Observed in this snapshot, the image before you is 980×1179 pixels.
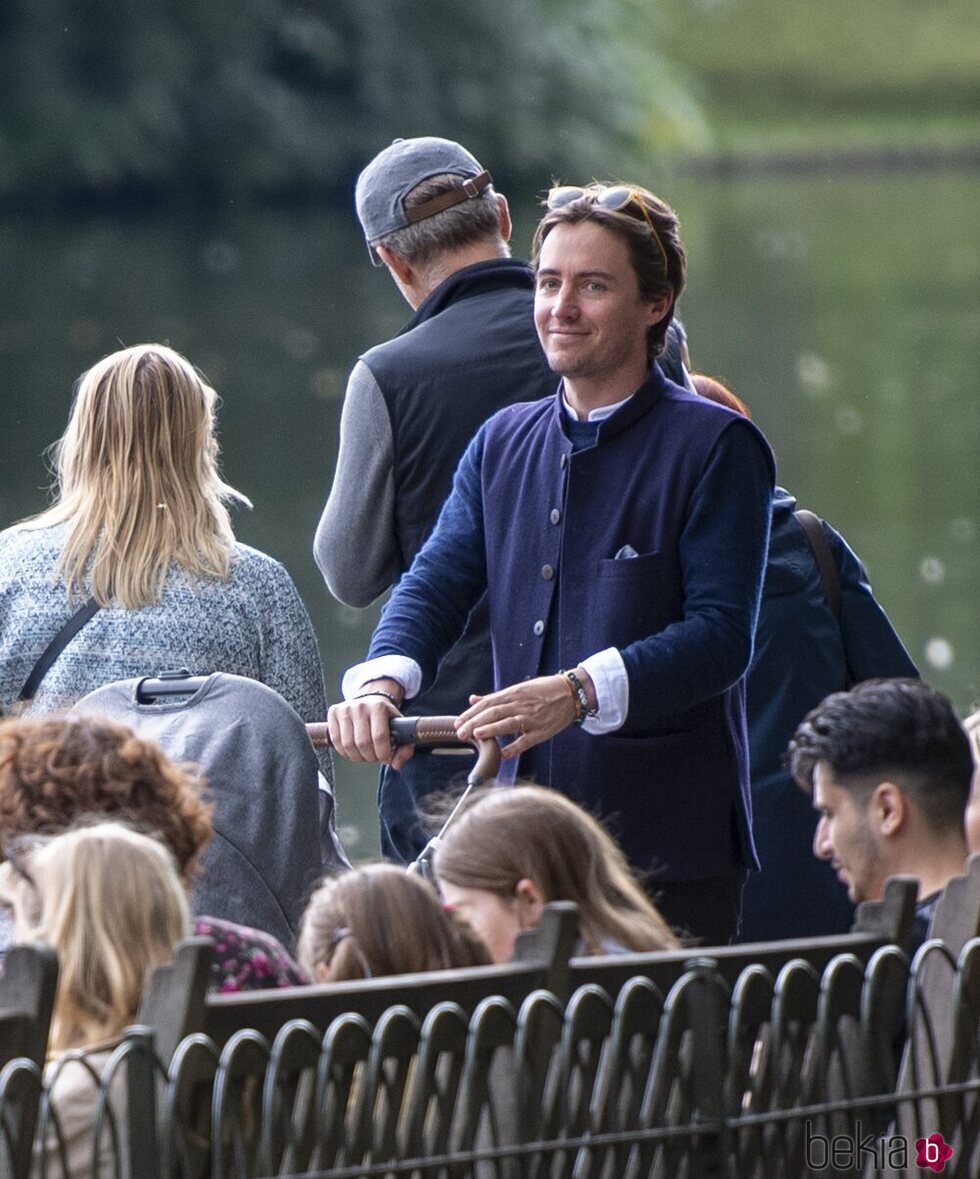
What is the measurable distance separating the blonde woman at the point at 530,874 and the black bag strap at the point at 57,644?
98 cm

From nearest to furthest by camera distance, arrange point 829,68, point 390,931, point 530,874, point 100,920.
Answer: point 100,920 < point 390,931 < point 530,874 < point 829,68

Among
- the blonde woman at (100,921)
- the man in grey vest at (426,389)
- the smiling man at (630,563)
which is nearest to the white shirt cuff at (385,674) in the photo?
the smiling man at (630,563)

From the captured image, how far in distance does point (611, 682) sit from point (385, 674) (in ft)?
1.21

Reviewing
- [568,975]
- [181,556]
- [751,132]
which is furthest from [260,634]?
[751,132]

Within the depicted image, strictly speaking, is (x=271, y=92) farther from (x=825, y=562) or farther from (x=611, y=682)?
(x=611, y=682)

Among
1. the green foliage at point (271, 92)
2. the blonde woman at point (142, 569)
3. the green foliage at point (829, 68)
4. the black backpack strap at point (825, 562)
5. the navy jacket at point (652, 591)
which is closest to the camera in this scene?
the navy jacket at point (652, 591)

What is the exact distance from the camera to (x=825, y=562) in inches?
167

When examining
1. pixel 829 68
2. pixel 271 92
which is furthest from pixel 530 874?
pixel 829 68

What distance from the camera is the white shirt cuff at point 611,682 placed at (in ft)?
10.5

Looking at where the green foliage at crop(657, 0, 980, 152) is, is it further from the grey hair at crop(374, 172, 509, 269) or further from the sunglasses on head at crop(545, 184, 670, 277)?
the sunglasses on head at crop(545, 184, 670, 277)

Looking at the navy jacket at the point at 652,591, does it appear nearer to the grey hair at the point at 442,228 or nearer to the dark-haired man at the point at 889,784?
the dark-haired man at the point at 889,784

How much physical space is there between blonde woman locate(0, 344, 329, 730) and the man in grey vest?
27cm

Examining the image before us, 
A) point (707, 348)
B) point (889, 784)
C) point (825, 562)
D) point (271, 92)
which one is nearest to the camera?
point (889, 784)

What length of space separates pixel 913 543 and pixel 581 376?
12.9 meters
